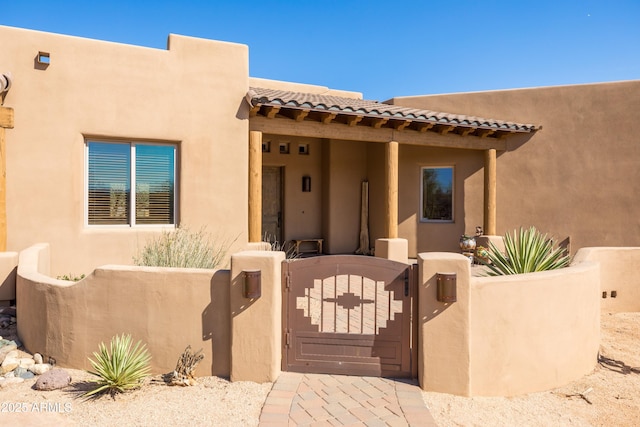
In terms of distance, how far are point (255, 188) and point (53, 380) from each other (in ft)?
17.0

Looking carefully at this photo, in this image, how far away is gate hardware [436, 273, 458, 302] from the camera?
4156 mm

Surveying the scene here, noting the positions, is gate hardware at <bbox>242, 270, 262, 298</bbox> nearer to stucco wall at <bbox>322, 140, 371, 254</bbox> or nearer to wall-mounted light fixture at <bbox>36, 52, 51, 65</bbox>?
wall-mounted light fixture at <bbox>36, 52, 51, 65</bbox>

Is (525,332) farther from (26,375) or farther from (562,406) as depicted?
(26,375)

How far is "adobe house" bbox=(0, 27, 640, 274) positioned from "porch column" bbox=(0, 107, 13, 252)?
6 cm

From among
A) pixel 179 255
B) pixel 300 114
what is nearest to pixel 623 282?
pixel 300 114

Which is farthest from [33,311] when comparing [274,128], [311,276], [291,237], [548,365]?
[291,237]

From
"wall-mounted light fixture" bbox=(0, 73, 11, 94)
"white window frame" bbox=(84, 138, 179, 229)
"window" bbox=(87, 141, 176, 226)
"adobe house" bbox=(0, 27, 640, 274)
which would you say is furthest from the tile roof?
"wall-mounted light fixture" bbox=(0, 73, 11, 94)

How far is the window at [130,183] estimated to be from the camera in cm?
776

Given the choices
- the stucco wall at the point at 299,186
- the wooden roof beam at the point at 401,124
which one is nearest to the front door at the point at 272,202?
the stucco wall at the point at 299,186

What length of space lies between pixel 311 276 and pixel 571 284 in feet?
10.1

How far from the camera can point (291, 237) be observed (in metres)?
12.5

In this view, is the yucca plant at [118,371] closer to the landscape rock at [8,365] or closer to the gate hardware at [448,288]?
the landscape rock at [8,365]

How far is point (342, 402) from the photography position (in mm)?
3859

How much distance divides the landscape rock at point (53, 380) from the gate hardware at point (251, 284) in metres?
2.18
